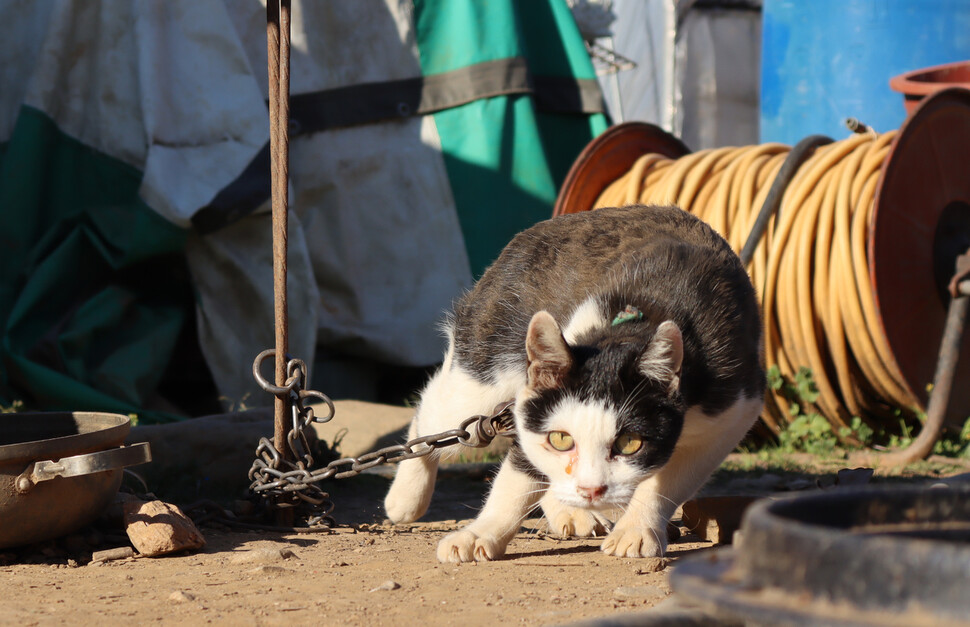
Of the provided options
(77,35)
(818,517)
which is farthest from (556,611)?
(77,35)

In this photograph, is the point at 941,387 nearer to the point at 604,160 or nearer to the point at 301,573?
the point at 604,160

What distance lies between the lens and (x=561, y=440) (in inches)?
88.9

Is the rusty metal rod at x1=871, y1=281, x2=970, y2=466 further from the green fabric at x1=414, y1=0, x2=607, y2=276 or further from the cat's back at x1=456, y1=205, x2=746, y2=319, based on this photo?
the green fabric at x1=414, y1=0, x2=607, y2=276

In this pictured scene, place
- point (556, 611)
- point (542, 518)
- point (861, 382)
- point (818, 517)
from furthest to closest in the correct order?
1. point (861, 382)
2. point (542, 518)
3. point (556, 611)
4. point (818, 517)

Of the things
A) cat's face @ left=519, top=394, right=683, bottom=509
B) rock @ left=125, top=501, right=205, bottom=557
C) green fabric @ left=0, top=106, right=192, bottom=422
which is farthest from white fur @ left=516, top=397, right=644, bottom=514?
green fabric @ left=0, top=106, right=192, bottom=422

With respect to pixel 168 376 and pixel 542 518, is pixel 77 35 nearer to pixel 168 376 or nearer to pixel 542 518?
pixel 168 376

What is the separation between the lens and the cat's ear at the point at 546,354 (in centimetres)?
217

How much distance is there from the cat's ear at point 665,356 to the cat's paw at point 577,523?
0.77 m

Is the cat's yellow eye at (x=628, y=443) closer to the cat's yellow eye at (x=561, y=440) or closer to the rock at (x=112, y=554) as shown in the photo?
the cat's yellow eye at (x=561, y=440)

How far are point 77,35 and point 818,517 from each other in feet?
15.6

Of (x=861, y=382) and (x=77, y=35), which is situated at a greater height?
(x=77, y=35)

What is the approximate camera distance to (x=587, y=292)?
8.70ft

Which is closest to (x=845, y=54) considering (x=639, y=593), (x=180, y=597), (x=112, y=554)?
(x=639, y=593)

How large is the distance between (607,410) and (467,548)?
53cm
